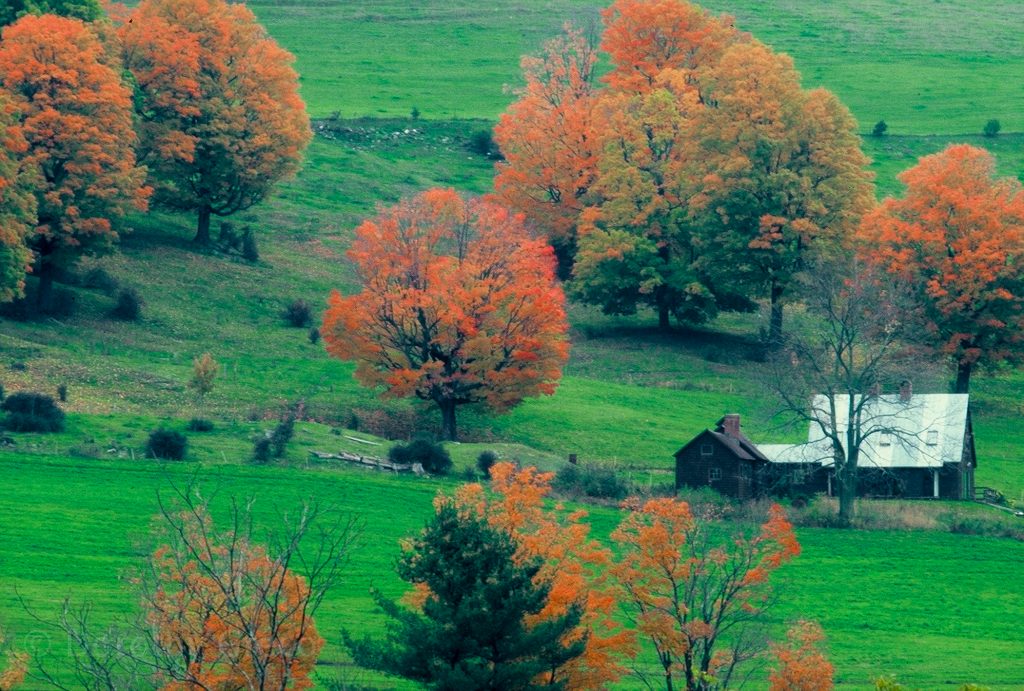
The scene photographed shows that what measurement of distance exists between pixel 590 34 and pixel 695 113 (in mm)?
23187

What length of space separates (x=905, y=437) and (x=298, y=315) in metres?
26.8

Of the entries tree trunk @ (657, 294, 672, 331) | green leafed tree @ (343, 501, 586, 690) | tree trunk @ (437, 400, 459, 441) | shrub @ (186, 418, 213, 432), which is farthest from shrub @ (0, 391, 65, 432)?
tree trunk @ (657, 294, 672, 331)

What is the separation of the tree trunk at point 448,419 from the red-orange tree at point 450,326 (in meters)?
0.04

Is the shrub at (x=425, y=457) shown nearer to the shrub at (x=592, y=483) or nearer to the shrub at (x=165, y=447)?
the shrub at (x=592, y=483)

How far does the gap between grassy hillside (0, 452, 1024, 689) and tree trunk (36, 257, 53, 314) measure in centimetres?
1981

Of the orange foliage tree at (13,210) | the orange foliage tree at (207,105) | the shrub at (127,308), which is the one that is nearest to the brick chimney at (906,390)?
the shrub at (127,308)

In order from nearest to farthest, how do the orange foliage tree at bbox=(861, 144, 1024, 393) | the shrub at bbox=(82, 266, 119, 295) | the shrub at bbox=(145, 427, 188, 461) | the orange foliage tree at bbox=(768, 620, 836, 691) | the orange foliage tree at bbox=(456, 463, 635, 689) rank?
1. the orange foliage tree at bbox=(768, 620, 836, 691)
2. the orange foliage tree at bbox=(456, 463, 635, 689)
3. the shrub at bbox=(145, 427, 188, 461)
4. the orange foliage tree at bbox=(861, 144, 1024, 393)
5. the shrub at bbox=(82, 266, 119, 295)

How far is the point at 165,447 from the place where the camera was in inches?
2351

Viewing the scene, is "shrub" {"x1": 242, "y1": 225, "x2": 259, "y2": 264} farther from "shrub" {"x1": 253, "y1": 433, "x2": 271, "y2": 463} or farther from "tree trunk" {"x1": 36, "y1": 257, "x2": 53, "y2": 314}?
"shrub" {"x1": 253, "y1": 433, "x2": 271, "y2": 463}

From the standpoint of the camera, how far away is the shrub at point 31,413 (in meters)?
61.2

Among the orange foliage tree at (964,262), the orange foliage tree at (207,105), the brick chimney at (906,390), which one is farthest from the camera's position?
the orange foliage tree at (207,105)

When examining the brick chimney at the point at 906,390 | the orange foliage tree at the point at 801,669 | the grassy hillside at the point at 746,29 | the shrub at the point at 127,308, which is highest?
the grassy hillside at the point at 746,29

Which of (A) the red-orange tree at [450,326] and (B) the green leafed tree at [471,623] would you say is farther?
(A) the red-orange tree at [450,326]

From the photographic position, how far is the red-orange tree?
70750 mm
